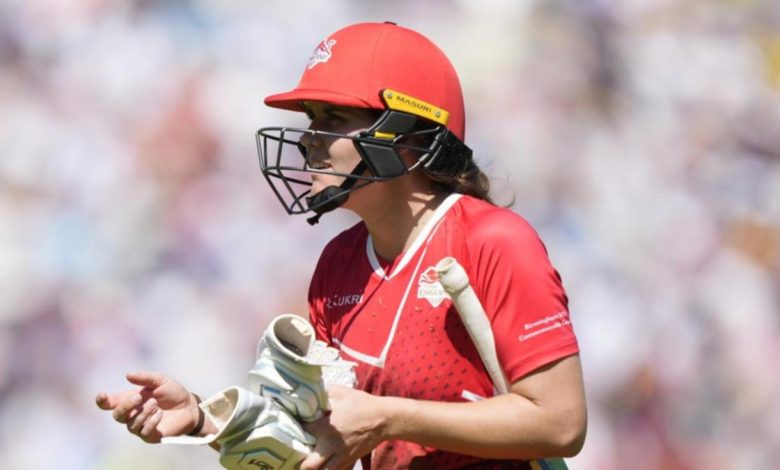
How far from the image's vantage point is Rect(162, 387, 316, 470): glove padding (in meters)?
2.10

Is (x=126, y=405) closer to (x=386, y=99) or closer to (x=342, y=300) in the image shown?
(x=342, y=300)

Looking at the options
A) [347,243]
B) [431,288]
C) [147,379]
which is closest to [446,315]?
[431,288]

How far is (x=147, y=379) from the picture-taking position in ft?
7.12

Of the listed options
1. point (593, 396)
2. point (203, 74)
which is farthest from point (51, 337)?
point (593, 396)

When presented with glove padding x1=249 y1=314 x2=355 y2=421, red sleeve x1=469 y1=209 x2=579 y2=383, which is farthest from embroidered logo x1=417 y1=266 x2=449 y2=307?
glove padding x1=249 y1=314 x2=355 y2=421

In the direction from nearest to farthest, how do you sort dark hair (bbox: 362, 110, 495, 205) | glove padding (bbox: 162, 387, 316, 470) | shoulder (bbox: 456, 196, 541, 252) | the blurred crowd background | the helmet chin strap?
glove padding (bbox: 162, 387, 316, 470)
shoulder (bbox: 456, 196, 541, 252)
the helmet chin strap
dark hair (bbox: 362, 110, 495, 205)
the blurred crowd background

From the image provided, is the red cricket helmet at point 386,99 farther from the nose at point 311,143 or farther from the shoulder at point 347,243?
the shoulder at point 347,243

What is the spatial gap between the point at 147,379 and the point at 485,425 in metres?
0.64

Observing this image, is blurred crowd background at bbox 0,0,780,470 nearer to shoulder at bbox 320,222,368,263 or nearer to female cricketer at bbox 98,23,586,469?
shoulder at bbox 320,222,368,263

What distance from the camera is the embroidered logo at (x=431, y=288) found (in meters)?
2.43

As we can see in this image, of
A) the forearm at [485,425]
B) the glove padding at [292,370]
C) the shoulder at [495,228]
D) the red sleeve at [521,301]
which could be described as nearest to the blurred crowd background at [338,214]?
the shoulder at [495,228]

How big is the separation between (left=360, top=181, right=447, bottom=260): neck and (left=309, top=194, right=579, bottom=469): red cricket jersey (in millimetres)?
29

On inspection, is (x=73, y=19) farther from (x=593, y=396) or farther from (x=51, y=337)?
(x=593, y=396)

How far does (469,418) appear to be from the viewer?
88.4 inches
